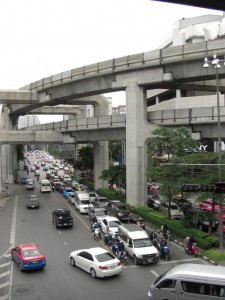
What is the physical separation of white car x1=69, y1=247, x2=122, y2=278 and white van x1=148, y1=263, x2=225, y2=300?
4.47 m

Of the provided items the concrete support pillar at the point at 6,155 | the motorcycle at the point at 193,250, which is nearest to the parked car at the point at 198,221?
the motorcycle at the point at 193,250

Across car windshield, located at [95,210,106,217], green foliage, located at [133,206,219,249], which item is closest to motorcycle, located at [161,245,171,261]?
green foliage, located at [133,206,219,249]

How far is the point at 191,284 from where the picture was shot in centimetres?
1548

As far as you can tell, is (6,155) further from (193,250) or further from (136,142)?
(193,250)

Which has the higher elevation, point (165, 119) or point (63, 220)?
point (165, 119)

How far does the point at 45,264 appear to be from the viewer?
22.5m

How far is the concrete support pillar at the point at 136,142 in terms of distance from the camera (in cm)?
4297

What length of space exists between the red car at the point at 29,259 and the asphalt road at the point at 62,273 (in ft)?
1.28

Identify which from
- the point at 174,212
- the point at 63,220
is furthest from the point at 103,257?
the point at 174,212

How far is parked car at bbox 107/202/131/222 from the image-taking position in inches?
1448

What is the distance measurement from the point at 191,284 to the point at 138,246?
30.2 feet

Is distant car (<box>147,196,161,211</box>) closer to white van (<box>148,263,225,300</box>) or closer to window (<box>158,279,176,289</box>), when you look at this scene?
white van (<box>148,263,225,300</box>)

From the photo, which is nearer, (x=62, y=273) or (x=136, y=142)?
(x=62, y=273)

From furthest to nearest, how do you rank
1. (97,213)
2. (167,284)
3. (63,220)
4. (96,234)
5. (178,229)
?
(97,213)
(63,220)
(178,229)
(96,234)
(167,284)
